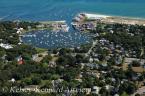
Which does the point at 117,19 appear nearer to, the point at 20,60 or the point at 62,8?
the point at 62,8

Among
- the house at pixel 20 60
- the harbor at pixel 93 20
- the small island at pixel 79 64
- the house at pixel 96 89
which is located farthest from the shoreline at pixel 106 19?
→ the house at pixel 96 89

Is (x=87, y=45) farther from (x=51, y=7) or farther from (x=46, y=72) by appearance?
(x=51, y=7)

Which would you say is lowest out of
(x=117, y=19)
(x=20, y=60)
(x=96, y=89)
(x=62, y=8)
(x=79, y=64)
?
(x=96, y=89)

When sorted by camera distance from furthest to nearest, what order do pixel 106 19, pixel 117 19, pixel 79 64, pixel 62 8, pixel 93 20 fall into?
1. pixel 62 8
2. pixel 117 19
3. pixel 106 19
4. pixel 93 20
5. pixel 79 64

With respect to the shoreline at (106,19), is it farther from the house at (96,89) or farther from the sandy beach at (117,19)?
the house at (96,89)

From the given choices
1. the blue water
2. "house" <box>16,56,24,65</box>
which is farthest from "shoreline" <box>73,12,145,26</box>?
"house" <box>16,56,24,65</box>

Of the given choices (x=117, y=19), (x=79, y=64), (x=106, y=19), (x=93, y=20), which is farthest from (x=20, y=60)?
(x=117, y=19)

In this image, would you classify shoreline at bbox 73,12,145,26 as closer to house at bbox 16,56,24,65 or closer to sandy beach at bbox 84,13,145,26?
sandy beach at bbox 84,13,145,26

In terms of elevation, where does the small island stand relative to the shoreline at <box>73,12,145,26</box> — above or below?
below

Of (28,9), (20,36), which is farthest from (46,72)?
(28,9)
